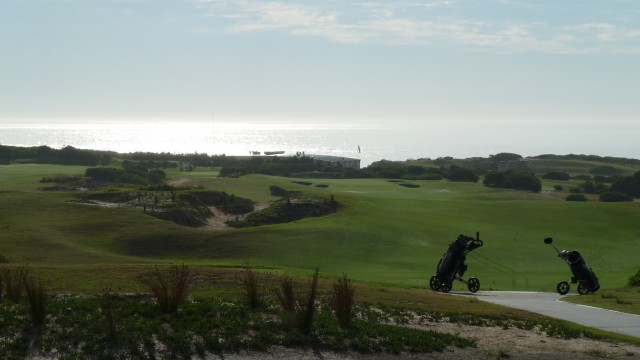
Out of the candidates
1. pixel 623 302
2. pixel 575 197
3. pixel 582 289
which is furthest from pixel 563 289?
pixel 575 197

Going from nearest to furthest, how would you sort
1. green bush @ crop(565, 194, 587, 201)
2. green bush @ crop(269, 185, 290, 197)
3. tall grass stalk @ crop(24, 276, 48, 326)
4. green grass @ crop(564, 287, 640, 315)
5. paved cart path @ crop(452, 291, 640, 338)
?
1. tall grass stalk @ crop(24, 276, 48, 326)
2. paved cart path @ crop(452, 291, 640, 338)
3. green grass @ crop(564, 287, 640, 315)
4. green bush @ crop(269, 185, 290, 197)
5. green bush @ crop(565, 194, 587, 201)

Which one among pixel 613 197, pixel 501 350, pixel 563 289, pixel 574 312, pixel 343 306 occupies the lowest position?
pixel 563 289

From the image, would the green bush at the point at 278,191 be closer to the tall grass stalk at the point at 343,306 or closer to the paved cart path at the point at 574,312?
the paved cart path at the point at 574,312

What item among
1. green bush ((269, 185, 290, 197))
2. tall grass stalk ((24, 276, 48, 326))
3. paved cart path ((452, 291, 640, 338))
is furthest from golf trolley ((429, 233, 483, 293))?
green bush ((269, 185, 290, 197))

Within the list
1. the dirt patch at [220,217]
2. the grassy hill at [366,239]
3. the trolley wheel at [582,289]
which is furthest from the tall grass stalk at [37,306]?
the dirt patch at [220,217]

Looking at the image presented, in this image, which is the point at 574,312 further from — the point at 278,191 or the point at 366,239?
the point at 278,191

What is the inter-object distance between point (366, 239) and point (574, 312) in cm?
2565

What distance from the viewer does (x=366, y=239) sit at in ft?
162

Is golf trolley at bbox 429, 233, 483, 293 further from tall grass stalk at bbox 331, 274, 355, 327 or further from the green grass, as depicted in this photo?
tall grass stalk at bbox 331, 274, 355, 327

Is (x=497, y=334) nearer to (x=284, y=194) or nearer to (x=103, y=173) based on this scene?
(x=284, y=194)

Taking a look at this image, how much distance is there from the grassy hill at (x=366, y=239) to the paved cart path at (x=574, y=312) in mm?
6488

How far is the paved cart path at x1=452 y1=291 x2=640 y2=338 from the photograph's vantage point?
2170 centimetres

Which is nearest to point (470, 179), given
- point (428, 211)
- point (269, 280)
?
point (428, 211)

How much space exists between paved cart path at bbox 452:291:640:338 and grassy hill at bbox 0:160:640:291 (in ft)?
21.3
